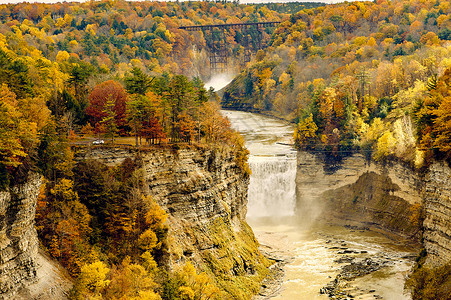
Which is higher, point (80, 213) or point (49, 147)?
point (49, 147)

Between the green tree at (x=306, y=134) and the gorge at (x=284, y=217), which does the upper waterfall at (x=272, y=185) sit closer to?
the gorge at (x=284, y=217)

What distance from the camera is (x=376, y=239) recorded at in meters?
85.8

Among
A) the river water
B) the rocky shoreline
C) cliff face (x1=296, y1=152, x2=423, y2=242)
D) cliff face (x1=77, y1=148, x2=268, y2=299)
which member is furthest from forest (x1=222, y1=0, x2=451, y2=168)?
cliff face (x1=77, y1=148, x2=268, y2=299)

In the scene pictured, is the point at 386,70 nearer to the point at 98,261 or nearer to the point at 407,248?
the point at 407,248

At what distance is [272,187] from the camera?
102938mm

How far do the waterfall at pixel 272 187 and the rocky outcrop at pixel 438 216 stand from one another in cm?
4459

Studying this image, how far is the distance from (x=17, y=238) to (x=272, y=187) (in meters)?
65.4

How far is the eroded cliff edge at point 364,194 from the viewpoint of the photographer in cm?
8438

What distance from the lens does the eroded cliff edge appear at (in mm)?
84375

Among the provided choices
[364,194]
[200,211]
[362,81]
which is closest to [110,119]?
[200,211]

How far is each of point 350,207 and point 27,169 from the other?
212 feet

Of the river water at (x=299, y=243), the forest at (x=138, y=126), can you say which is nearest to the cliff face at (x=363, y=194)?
the river water at (x=299, y=243)

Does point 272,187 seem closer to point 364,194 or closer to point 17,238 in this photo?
point 364,194

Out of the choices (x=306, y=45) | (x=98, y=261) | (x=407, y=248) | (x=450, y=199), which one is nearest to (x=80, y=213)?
(x=98, y=261)
